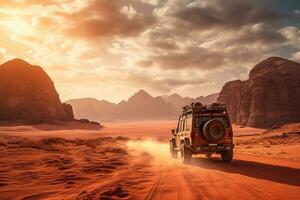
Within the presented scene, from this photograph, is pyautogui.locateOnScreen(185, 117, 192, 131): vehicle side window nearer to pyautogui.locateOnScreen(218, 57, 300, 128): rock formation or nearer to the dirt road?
the dirt road

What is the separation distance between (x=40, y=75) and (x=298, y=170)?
80.1 m

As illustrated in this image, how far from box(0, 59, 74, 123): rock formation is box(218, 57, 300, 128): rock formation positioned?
45.4 m

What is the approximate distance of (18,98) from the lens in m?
75.7

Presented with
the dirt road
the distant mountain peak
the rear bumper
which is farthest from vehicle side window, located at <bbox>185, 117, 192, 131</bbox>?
the distant mountain peak

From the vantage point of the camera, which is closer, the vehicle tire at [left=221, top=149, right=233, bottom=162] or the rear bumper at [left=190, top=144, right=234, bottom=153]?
the rear bumper at [left=190, top=144, right=234, bottom=153]

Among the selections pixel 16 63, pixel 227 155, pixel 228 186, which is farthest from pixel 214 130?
pixel 16 63

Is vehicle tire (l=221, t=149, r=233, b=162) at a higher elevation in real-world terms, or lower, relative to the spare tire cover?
lower

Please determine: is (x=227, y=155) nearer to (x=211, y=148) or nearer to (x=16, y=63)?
(x=211, y=148)

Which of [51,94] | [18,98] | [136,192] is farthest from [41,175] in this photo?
[51,94]

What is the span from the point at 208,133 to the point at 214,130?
12.1 inches

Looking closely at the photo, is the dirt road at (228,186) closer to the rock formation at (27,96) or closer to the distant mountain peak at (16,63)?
the rock formation at (27,96)

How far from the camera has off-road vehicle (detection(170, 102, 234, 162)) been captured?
1493 centimetres

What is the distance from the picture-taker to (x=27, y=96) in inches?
3049

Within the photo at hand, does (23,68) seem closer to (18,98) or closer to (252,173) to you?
(18,98)
